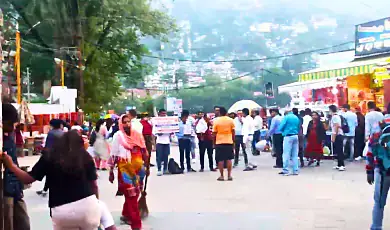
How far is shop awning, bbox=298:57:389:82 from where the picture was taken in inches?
858

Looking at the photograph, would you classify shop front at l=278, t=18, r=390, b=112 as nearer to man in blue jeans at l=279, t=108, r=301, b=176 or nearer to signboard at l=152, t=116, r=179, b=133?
man in blue jeans at l=279, t=108, r=301, b=176

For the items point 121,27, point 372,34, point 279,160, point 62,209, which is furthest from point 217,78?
point 62,209

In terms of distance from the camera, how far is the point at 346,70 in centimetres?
2361

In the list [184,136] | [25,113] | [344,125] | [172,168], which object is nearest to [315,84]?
[344,125]

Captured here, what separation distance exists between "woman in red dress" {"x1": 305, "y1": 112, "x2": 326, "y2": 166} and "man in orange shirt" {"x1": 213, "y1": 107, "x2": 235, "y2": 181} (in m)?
3.41

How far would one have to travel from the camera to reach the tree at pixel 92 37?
30.0 meters

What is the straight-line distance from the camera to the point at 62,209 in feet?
15.9

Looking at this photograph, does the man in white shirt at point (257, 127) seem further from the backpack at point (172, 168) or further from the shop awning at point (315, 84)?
the backpack at point (172, 168)

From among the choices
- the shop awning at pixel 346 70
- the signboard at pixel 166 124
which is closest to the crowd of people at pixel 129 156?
the signboard at pixel 166 124

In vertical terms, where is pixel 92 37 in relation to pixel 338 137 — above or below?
above

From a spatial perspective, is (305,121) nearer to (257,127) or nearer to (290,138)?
(290,138)

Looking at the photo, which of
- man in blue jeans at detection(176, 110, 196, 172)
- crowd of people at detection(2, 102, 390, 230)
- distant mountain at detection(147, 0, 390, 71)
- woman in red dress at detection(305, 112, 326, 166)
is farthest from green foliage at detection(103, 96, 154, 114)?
woman in red dress at detection(305, 112, 326, 166)

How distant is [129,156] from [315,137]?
9448mm

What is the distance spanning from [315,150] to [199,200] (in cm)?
664
